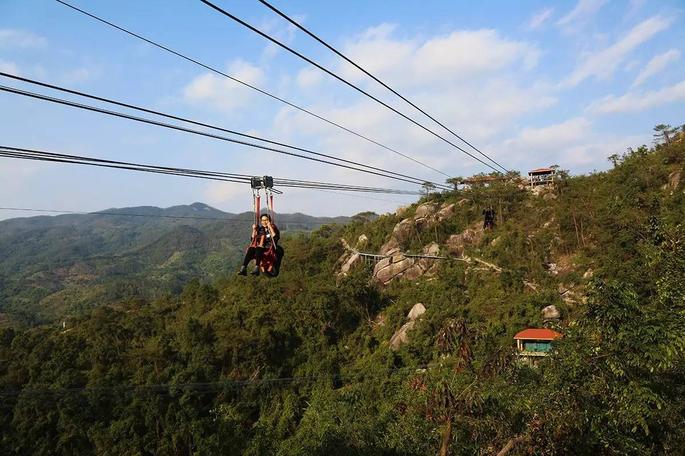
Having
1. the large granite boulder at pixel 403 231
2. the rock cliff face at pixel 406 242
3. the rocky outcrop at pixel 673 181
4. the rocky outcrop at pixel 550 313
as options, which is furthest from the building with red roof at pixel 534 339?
the large granite boulder at pixel 403 231

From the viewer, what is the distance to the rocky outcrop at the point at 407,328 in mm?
28309

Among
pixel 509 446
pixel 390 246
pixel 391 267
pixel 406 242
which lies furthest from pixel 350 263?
pixel 509 446

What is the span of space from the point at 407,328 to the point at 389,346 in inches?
68.2

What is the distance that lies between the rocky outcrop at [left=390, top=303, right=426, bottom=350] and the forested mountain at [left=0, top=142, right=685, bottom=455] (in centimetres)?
12

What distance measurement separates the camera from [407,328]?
28828 millimetres

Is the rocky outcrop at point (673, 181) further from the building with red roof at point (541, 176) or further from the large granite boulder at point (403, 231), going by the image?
the large granite boulder at point (403, 231)

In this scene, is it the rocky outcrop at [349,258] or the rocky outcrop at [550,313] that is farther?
the rocky outcrop at [349,258]

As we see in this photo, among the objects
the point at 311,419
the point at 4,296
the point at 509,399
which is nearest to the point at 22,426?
the point at 311,419

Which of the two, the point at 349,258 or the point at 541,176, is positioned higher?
the point at 541,176

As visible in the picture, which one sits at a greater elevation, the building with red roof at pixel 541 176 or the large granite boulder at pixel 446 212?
the building with red roof at pixel 541 176

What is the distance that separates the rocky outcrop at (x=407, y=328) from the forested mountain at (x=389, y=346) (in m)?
0.12

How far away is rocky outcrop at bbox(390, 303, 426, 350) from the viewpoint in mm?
28309

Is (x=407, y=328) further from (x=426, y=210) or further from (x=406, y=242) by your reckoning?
(x=426, y=210)

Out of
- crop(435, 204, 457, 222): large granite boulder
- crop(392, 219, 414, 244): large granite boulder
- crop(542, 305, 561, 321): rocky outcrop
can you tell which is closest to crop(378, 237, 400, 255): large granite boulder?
crop(392, 219, 414, 244): large granite boulder
